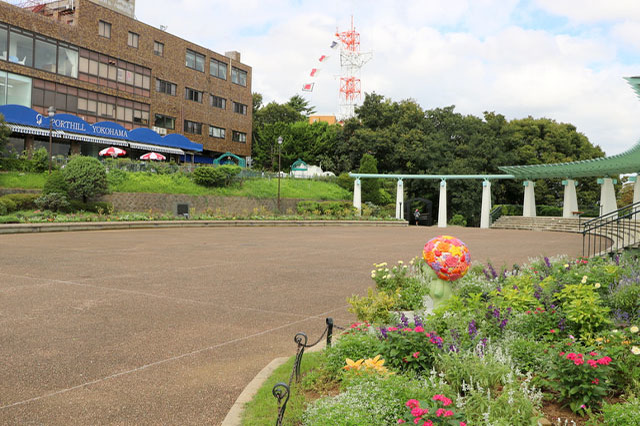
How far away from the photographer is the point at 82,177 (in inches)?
1000

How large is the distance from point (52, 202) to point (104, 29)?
1980cm

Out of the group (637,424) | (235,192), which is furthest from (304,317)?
(235,192)

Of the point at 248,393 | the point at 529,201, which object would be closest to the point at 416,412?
the point at 248,393

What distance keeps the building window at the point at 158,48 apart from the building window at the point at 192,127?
6.12m

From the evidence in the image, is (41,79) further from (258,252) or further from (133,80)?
(258,252)

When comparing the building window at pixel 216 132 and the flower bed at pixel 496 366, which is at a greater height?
the building window at pixel 216 132

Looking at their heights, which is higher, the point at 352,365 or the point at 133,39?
the point at 133,39

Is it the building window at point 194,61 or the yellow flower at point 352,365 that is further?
the building window at point 194,61

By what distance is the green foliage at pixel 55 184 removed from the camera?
24.2 meters

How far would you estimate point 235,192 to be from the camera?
35.5m

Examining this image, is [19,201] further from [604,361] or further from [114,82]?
[604,361]

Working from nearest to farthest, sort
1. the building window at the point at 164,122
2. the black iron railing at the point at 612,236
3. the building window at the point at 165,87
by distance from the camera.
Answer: the black iron railing at the point at 612,236 < the building window at the point at 165,87 < the building window at the point at 164,122

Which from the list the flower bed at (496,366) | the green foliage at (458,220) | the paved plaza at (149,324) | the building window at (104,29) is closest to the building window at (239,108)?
the building window at (104,29)

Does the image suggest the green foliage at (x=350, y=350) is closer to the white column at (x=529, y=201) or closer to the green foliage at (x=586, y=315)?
the green foliage at (x=586, y=315)
